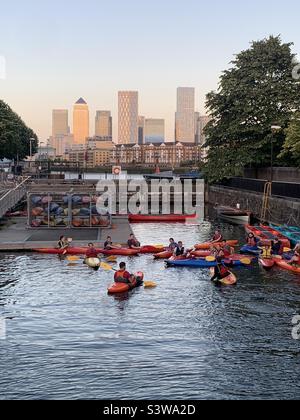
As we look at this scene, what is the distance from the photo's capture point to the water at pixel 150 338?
17469 millimetres

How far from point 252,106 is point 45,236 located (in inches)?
1426

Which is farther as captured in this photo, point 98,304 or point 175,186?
point 175,186

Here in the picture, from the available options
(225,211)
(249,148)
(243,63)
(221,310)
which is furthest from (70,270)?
(243,63)

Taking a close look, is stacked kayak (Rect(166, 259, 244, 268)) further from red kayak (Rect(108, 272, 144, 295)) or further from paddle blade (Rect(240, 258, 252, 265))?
red kayak (Rect(108, 272, 144, 295))

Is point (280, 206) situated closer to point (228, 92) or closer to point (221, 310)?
point (228, 92)

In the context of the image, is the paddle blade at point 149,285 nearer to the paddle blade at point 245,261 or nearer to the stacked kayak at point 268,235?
the paddle blade at point 245,261

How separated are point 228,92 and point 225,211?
17279 mm

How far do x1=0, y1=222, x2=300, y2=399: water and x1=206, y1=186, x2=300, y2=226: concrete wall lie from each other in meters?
20.6

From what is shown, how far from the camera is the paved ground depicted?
41013mm

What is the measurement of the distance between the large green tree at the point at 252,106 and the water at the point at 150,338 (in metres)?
40.0

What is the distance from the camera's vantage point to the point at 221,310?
25.8 meters

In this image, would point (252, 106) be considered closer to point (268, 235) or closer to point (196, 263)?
point (268, 235)

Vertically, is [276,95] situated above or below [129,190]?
above

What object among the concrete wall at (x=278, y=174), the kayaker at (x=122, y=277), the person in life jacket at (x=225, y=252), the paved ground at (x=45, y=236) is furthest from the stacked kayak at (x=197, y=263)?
the concrete wall at (x=278, y=174)
